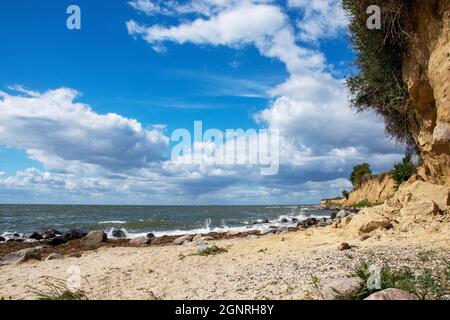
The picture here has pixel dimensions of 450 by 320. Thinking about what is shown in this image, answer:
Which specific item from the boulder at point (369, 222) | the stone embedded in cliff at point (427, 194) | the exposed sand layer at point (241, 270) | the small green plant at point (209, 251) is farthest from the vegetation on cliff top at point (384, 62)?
the small green plant at point (209, 251)

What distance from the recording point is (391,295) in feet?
18.8

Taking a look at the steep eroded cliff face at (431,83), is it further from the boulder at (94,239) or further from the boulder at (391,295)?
the boulder at (94,239)

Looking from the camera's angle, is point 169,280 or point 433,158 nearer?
point 169,280

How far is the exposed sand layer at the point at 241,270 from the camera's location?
7684 millimetres

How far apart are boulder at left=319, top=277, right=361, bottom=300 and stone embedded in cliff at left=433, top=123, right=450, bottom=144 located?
7998 millimetres

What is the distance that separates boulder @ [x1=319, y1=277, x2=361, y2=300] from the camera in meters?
6.25

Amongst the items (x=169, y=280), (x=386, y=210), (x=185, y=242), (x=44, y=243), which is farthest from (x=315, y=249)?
(x=44, y=243)

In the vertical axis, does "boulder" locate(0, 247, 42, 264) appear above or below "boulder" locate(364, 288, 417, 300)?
below

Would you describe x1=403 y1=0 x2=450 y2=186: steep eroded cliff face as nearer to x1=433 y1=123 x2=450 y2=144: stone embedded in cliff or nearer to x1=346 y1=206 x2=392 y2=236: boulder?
x1=433 y1=123 x2=450 y2=144: stone embedded in cliff

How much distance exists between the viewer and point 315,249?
11.6 m

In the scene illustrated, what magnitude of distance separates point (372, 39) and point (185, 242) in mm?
12049

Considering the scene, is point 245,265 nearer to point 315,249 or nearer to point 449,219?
point 315,249

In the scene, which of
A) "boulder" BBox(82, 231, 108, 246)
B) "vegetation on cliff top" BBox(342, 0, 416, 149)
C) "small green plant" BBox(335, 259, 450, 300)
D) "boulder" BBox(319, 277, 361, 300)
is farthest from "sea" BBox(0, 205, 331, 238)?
"boulder" BBox(319, 277, 361, 300)
